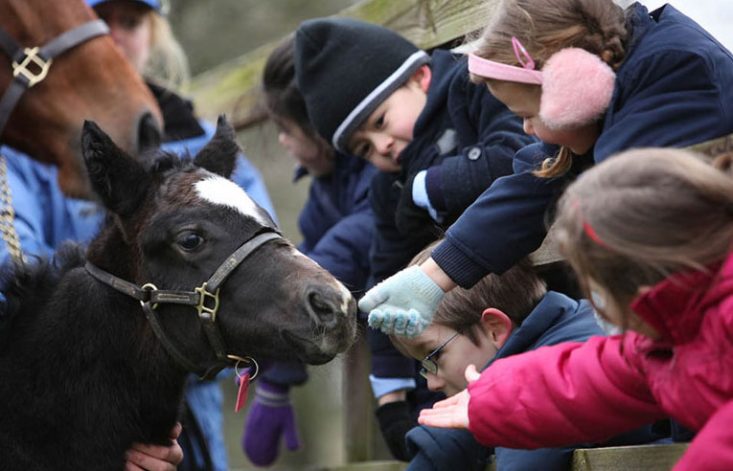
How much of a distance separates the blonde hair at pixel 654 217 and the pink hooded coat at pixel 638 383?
0.05 meters

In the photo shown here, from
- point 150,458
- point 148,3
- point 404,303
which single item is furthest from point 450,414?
point 148,3

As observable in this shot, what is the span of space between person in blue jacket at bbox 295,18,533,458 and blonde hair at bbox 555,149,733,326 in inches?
62.5

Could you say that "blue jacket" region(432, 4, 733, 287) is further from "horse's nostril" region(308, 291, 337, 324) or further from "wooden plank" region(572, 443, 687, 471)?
→ "wooden plank" region(572, 443, 687, 471)

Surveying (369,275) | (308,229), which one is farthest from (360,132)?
(308,229)

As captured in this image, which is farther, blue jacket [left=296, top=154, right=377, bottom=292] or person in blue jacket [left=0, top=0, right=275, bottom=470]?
person in blue jacket [left=0, top=0, right=275, bottom=470]

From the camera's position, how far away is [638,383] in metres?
2.74

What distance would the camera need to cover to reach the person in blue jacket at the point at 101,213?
5180 mm

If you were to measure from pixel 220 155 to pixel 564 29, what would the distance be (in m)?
1.41

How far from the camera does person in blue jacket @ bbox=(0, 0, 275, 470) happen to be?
518cm

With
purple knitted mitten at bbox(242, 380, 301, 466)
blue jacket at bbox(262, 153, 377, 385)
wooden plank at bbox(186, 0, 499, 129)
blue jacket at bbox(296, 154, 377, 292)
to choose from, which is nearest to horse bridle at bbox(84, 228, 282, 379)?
blue jacket at bbox(262, 153, 377, 385)

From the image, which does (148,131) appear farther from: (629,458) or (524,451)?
(629,458)

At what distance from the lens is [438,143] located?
173 inches

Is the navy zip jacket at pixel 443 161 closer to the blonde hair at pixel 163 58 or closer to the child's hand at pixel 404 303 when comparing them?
the child's hand at pixel 404 303

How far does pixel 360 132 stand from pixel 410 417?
1.15 metres
